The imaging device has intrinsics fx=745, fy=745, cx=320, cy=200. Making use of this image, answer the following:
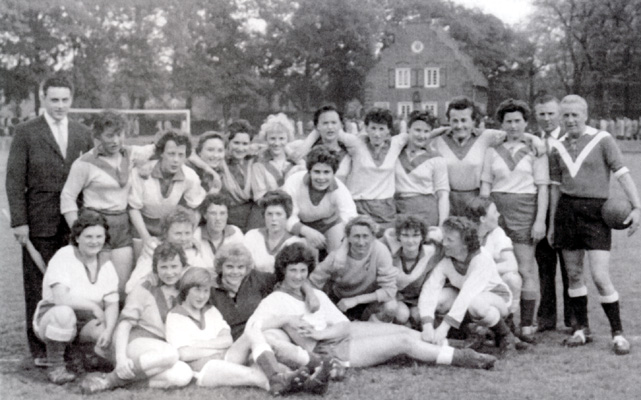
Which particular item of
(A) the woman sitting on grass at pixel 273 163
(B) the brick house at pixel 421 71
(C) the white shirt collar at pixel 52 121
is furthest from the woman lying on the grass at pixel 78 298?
(B) the brick house at pixel 421 71

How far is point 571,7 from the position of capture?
37000 millimetres

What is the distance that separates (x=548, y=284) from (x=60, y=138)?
4043mm

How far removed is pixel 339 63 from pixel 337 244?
134ft

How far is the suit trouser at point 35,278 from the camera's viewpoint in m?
5.36

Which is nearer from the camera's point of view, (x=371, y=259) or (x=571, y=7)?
(x=371, y=259)

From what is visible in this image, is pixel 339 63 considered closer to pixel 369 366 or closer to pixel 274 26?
pixel 274 26

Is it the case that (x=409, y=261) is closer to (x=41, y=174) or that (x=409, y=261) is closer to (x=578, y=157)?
(x=578, y=157)

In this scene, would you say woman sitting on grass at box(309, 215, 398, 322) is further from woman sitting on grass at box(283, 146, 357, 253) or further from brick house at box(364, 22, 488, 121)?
brick house at box(364, 22, 488, 121)

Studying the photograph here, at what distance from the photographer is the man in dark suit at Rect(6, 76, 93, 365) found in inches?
207

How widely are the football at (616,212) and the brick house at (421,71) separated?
45.5 m

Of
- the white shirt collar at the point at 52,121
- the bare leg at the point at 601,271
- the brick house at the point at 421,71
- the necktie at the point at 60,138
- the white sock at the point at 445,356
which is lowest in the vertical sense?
the white sock at the point at 445,356

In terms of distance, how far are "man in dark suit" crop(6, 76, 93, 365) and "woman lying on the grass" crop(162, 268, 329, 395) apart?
46.6 inches

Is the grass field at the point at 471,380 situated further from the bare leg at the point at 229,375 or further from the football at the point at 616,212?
the football at the point at 616,212

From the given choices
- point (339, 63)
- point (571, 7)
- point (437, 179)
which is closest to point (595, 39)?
point (571, 7)
